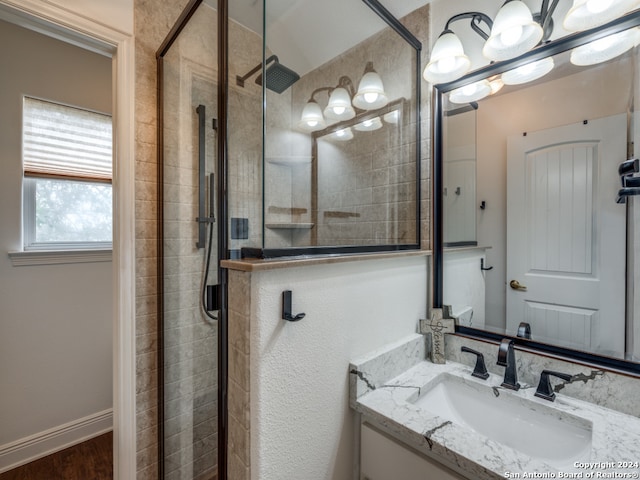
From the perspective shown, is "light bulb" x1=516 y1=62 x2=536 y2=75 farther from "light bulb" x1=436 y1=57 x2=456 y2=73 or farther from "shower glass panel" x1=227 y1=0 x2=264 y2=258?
"shower glass panel" x1=227 y1=0 x2=264 y2=258

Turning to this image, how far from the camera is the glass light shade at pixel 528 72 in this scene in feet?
3.43

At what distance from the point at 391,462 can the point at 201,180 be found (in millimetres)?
1161

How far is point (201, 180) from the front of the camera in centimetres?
111

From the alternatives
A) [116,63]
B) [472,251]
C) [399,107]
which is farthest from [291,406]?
[116,63]

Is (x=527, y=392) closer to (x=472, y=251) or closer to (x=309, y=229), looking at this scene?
(x=472, y=251)

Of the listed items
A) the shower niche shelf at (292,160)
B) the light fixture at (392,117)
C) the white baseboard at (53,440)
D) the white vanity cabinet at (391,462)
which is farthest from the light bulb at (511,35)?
the white baseboard at (53,440)

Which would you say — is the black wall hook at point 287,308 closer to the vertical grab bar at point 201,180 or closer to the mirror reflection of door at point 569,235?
the vertical grab bar at point 201,180

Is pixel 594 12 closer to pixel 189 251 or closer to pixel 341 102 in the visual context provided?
pixel 341 102

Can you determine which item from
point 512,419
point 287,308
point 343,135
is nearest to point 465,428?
point 512,419

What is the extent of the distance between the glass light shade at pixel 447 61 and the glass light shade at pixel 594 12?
32 cm

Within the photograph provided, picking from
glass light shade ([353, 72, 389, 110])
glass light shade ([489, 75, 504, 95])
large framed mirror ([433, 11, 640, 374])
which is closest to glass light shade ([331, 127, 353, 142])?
glass light shade ([353, 72, 389, 110])

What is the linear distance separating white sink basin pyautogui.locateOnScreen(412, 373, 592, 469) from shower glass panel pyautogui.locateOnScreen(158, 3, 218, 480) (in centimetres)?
79

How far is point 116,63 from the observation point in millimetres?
1192

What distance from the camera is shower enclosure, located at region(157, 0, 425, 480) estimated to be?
927mm
